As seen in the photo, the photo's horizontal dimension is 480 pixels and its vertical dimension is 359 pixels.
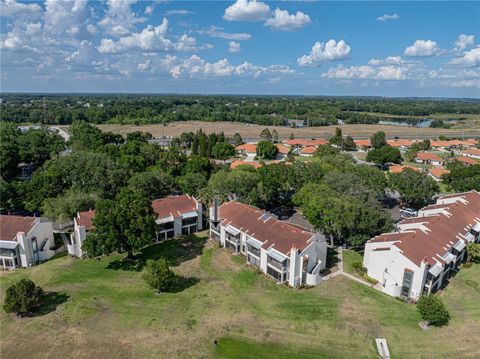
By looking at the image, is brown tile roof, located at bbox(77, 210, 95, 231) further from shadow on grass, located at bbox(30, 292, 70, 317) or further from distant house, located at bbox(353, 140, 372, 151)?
distant house, located at bbox(353, 140, 372, 151)

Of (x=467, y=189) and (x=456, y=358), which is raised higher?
(x=467, y=189)

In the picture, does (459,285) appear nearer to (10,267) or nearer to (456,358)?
(456,358)

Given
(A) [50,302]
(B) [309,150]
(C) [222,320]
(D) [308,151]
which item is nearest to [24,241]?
(A) [50,302]

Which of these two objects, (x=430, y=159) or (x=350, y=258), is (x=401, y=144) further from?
(x=350, y=258)

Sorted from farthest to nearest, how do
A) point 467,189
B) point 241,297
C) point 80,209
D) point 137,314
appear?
point 467,189 < point 80,209 < point 241,297 < point 137,314

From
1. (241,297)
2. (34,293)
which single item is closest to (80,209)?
(34,293)

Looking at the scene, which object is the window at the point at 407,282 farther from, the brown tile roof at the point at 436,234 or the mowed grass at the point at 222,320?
the mowed grass at the point at 222,320
